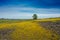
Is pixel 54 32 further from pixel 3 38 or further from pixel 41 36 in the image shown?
pixel 3 38

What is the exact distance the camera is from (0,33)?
25562mm

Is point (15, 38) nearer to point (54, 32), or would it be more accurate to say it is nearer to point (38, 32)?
point (38, 32)

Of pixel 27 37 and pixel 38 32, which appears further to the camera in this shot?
pixel 38 32

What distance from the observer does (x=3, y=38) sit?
23500mm

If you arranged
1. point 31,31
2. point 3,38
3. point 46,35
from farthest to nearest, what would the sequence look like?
point 31,31, point 46,35, point 3,38

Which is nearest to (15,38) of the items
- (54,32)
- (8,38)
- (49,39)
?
(8,38)

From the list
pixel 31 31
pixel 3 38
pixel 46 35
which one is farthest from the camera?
pixel 31 31

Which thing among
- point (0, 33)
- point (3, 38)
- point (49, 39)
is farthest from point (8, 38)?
point (49, 39)

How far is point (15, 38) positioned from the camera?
78.0 ft

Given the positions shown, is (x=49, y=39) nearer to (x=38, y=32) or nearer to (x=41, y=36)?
(x=41, y=36)

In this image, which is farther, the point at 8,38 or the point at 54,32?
the point at 54,32

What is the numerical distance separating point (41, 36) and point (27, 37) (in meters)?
2.06

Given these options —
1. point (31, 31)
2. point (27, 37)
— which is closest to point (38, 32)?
point (31, 31)

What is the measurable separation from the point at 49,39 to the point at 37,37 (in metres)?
1.78
